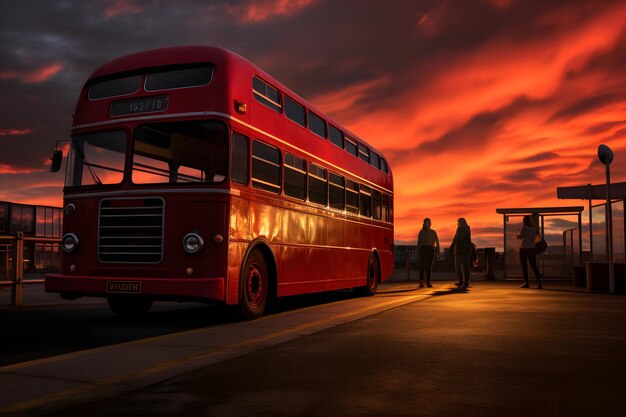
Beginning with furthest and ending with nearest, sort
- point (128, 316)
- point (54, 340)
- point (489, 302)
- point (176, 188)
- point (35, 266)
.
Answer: point (35, 266) → point (489, 302) → point (128, 316) → point (176, 188) → point (54, 340)

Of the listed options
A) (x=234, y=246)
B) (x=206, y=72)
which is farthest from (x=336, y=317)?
(x=206, y=72)

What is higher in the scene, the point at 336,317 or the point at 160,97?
the point at 160,97

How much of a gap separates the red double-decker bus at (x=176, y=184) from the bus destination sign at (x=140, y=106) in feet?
0.06

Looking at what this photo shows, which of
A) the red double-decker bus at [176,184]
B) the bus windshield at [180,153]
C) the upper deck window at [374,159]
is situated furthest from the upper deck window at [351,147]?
the bus windshield at [180,153]

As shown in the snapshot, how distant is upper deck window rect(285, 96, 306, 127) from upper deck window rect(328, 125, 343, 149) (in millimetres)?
1625

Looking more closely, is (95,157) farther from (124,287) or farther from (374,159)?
(374,159)

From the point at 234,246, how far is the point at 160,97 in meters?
2.50

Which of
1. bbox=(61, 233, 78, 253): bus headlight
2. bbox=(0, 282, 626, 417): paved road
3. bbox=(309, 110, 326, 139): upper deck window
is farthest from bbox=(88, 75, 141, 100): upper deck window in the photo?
bbox=(309, 110, 326, 139): upper deck window

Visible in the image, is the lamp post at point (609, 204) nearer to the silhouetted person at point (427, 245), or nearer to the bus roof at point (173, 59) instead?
the silhouetted person at point (427, 245)

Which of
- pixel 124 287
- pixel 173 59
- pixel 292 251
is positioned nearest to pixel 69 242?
pixel 124 287

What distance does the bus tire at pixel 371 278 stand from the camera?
57.7 feet

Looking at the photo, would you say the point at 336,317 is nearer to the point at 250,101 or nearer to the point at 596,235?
the point at 250,101

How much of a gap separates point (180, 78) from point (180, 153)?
3.71ft

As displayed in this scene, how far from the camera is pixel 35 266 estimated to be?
38562 millimetres
